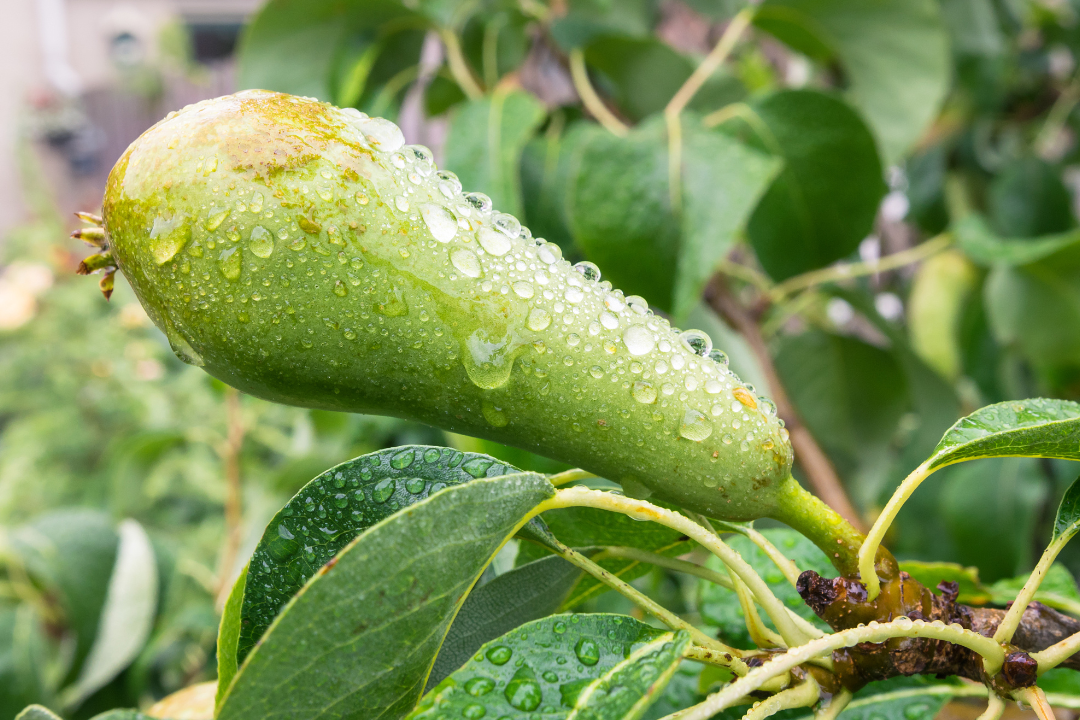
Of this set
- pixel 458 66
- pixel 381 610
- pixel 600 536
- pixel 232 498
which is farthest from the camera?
pixel 232 498

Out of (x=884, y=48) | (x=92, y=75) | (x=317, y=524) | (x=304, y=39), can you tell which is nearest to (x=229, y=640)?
(x=317, y=524)

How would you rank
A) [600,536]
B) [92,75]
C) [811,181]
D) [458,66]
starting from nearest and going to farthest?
[600,536], [811,181], [458,66], [92,75]

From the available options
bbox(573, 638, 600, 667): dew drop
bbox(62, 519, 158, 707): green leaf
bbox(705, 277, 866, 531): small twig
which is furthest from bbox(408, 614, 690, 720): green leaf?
bbox(62, 519, 158, 707): green leaf

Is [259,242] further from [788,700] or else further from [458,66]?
[458,66]

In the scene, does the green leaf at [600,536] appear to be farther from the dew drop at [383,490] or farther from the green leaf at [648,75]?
the green leaf at [648,75]

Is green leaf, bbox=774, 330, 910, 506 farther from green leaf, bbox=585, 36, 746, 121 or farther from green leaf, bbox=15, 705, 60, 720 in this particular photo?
green leaf, bbox=15, 705, 60, 720

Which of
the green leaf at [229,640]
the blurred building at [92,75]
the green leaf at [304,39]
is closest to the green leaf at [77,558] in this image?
the green leaf at [304,39]
